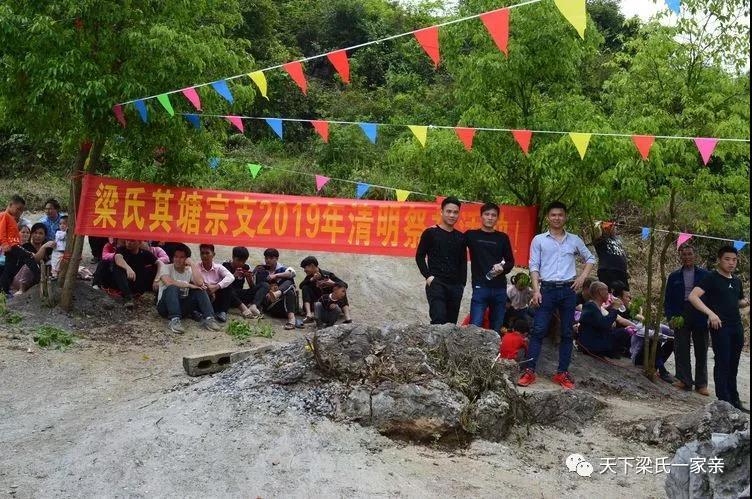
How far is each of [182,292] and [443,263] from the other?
343 cm

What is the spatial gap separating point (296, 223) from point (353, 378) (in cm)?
403

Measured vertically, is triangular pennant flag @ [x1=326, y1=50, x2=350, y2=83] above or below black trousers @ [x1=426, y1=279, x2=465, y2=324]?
above

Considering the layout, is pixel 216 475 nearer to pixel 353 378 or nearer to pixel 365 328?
pixel 353 378

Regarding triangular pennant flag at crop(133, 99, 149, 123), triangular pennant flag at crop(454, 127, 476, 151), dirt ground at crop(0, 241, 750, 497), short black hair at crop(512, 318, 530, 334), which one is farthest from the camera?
short black hair at crop(512, 318, 530, 334)

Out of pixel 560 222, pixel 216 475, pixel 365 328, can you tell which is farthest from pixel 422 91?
pixel 216 475

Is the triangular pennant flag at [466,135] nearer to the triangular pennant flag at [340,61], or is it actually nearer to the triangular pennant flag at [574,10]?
the triangular pennant flag at [340,61]

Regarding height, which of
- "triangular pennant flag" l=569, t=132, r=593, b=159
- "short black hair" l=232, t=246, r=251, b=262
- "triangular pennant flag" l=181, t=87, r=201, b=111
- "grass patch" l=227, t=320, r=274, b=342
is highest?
"triangular pennant flag" l=181, t=87, r=201, b=111

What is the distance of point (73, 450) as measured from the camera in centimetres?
472

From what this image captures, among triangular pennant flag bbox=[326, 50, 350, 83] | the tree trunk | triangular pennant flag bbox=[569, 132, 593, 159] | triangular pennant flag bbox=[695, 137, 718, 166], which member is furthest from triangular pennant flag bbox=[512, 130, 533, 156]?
the tree trunk

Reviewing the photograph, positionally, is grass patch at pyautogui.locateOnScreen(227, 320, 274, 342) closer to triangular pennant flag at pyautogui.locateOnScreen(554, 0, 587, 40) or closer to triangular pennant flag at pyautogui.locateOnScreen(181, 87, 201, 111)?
triangular pennant flag at pyautogui.locateOnScreen(181, 87, 201, 111)

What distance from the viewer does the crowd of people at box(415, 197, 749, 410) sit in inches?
255

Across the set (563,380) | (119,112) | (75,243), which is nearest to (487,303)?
(563,380)

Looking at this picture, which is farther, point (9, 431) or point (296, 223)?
point (296, 223)

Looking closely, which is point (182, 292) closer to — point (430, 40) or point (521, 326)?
point (521, 326)
